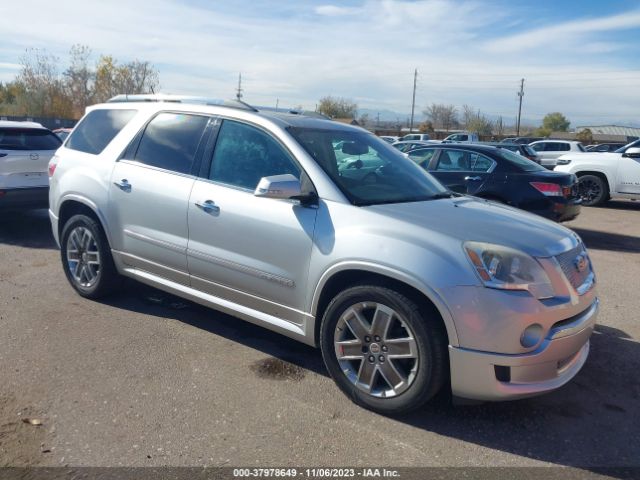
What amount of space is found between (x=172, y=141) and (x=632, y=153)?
11877 mm

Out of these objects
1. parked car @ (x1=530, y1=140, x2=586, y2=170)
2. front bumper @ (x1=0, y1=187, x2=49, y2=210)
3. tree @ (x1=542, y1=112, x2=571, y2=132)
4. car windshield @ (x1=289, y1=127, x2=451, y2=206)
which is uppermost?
tree @ (x1=542, y1=112, x2=571, y2=132)

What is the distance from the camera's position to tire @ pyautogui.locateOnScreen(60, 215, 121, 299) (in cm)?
531

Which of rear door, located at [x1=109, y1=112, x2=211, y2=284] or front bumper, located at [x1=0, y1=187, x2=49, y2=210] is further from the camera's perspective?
front bumper, located at [x1=0, y1=187, x2=49, y2=210]

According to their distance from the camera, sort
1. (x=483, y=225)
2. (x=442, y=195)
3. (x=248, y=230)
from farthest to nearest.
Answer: (x=442, y=195) < (x=248, y=230) < (x=483, y=225)

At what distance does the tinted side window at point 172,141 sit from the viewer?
473cm

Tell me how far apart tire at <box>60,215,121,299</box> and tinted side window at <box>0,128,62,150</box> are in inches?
150

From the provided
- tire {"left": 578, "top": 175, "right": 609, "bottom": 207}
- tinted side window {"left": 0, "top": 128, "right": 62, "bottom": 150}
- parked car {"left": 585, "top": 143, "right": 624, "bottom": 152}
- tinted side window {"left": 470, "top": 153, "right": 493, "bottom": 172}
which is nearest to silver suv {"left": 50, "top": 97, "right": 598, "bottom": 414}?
tinted side window {"left": 0, "top": 128, "right": 62, "bottom": 150}

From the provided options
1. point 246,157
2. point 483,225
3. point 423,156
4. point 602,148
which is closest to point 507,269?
point 483,225

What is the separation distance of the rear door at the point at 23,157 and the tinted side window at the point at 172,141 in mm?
4430

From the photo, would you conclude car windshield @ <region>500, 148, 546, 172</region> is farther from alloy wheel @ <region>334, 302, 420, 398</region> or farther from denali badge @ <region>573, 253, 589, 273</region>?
alloy wheel @ <region>334, 302, 420, 398</region>

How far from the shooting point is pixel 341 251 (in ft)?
12.0

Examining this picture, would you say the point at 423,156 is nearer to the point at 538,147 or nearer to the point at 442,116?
the point at 538,147

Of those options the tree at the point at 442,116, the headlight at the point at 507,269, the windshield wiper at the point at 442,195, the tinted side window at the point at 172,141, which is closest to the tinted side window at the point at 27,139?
the tinted side window at the point at 172,141

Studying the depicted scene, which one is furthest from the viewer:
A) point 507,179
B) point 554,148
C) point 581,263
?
point 554,148
